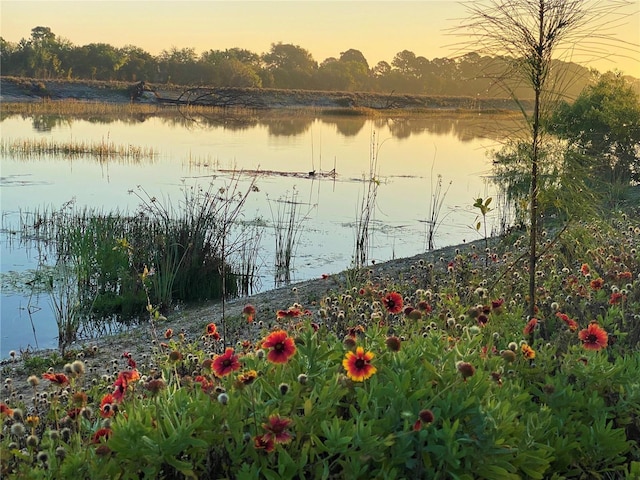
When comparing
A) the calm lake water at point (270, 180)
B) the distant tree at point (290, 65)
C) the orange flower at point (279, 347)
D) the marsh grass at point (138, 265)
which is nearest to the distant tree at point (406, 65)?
the distant tree at point (290, 65)

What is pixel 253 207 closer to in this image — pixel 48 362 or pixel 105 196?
pixel 105 196

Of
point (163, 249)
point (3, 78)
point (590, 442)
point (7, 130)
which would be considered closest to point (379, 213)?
point (163, 249)

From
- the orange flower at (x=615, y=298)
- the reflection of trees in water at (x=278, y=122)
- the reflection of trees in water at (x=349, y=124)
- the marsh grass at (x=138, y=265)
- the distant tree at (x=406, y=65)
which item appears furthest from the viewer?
the distant tree at (x=406, y=65)

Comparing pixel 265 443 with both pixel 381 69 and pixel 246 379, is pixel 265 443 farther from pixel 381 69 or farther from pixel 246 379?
pixel 381 69

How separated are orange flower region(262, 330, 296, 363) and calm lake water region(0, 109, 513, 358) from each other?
2403 millimetres

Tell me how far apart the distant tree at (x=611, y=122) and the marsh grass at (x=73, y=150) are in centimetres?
1132

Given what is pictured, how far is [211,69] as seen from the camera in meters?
57.9

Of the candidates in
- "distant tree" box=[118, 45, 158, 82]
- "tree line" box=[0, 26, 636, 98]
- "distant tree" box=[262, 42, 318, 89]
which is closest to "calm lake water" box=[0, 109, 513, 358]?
"tree line" box=[0, 26, 636, 98]

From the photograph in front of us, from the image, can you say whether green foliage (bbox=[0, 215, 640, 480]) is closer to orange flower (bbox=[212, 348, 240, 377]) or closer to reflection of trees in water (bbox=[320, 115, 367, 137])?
orange flower (bbox=[212, 348, 240, 377])

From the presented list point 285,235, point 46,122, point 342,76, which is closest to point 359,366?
point 285,235

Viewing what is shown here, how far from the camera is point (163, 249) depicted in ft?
28.1

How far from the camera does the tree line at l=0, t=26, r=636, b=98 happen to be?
52188mm

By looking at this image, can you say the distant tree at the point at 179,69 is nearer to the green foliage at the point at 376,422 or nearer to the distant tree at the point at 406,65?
the distant tree at the point at 406,65

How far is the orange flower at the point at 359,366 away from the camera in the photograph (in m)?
2.25
